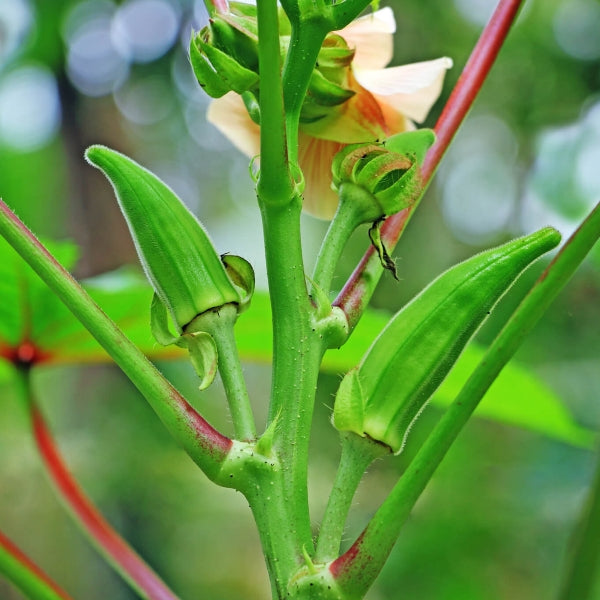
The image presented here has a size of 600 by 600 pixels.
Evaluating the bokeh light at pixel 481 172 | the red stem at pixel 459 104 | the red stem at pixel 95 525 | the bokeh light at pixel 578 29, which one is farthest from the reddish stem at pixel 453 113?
the bokeh light at pixel 578 29

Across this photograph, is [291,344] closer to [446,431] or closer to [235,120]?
[446,431]

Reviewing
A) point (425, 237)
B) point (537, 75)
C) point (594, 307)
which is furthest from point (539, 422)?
point (537, 75)

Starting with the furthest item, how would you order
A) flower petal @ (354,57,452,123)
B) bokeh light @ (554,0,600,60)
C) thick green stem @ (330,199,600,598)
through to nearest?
bokeh light @ (554,0,600,60)
flower petal @ (354,57,452,123)
thick green stem @ (330,199,600,598)

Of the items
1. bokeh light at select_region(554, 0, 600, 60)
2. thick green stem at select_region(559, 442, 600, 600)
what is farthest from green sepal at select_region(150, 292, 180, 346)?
bokeh light at select_region(554, 0, 600, 60)

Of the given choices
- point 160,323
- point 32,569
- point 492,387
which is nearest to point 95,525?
point 32,569

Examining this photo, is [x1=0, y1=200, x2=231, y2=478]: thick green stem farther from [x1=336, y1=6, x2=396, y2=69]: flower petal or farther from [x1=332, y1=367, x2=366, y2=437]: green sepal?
[x1=336, y1=6, x2=396, y2=69]: flower petal

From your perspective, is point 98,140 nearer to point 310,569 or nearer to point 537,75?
point 537,75
